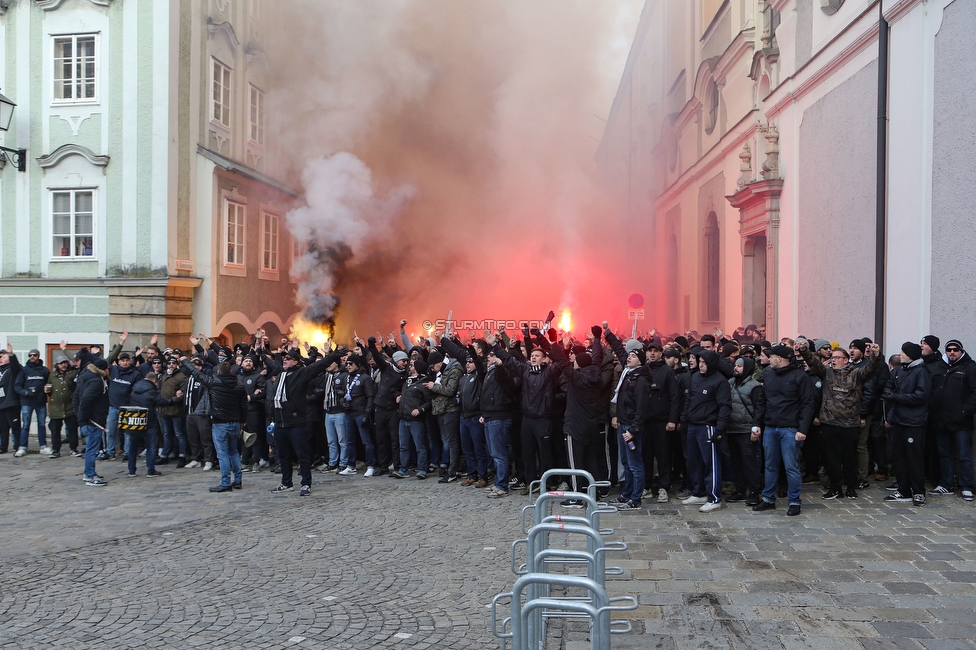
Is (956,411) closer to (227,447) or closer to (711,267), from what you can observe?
(227,447)

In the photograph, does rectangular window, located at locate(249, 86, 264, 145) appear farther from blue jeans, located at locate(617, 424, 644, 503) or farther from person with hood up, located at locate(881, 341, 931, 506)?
person with hood up, located at locate(881, 341, 931, 506)

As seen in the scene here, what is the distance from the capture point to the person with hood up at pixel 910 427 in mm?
8070

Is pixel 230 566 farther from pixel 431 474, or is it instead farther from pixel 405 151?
pixel 405 151

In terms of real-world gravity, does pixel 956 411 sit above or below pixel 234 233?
below

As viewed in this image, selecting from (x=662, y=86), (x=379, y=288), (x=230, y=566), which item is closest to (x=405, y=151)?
(x=379, y=288)

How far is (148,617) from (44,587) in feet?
4.29

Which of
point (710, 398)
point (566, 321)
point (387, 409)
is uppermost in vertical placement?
Answer: point (566, 321)

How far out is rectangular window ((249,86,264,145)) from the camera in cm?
1972

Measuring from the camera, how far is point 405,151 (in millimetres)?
21594

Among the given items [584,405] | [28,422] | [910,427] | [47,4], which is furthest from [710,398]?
[47,4]

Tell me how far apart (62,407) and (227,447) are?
4.96 m

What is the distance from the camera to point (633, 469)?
27.6 ft

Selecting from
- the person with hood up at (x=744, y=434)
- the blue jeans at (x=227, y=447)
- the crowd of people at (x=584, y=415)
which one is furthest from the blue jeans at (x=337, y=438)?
the person with hood up at (x=744, y=434)

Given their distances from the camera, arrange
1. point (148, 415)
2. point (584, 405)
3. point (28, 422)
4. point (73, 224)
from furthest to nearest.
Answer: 1. point (73, 224)
2. point (28, 422)
3. point (148, 415)
4. point (584, 405)
